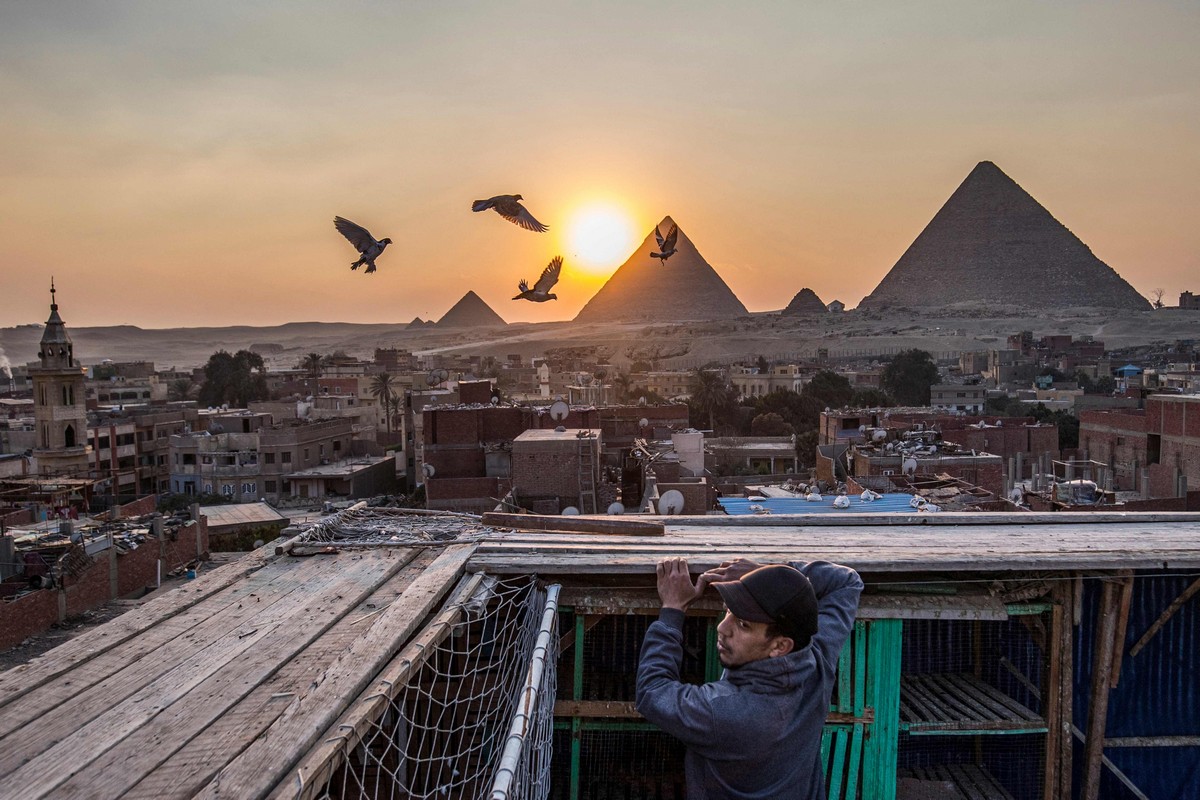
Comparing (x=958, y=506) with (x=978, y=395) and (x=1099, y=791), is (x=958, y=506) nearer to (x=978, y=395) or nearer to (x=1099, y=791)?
(x=1099, y=791)

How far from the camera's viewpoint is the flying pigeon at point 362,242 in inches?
338

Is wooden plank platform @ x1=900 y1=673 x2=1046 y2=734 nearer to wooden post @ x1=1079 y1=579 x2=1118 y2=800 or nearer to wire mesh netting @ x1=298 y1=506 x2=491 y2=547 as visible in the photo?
wooden post @ x1=1079 y1=579 x2=1118 y2=800

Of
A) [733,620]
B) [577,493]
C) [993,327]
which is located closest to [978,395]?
[577,493]

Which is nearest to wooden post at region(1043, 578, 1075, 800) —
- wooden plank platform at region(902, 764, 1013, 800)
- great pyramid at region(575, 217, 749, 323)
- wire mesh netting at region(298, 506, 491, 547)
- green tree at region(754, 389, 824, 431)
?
wooden plank platform at region(902, 764, 1013, 800)

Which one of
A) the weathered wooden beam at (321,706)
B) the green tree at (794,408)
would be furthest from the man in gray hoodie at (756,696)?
the green tree at (794,408)

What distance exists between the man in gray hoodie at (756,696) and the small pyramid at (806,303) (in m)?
146

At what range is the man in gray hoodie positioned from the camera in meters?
2.26

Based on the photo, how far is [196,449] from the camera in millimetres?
30109

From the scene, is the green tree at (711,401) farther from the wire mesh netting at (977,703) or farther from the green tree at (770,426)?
the wire mesh netting at (977,703)

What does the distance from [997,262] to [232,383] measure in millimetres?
138191

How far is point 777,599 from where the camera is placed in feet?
7.38

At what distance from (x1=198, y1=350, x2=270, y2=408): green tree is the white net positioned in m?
44.8

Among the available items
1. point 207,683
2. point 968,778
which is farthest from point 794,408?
point 207,683

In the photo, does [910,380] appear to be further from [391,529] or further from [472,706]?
[472,706]
